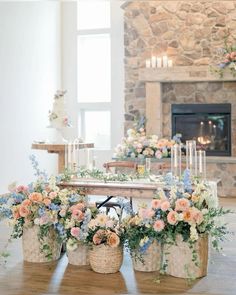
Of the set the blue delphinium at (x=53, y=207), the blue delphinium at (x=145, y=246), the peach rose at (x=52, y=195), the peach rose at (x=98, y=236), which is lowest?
the blue delphinium at (x=145, y=246)

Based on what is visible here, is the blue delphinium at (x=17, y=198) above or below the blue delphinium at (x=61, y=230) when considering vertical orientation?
above

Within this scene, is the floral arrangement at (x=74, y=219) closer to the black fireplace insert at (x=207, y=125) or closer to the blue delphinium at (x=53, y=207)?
the blue delphinium at (x=53, y=207)

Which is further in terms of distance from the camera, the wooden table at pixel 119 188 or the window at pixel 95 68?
the window at pixel 95 68

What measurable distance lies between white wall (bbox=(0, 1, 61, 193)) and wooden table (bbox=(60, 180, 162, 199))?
327 centimetres

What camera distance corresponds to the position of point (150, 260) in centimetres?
366

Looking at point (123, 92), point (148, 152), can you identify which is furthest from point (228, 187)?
point (123, 92)

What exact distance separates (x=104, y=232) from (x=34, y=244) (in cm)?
67

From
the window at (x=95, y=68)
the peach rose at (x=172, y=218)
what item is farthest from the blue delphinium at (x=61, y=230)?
the window at (x=95, y=68)

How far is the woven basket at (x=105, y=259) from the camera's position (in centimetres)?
360

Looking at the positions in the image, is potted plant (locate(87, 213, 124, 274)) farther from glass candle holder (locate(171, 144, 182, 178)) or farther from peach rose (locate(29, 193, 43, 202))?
glass candle holder (locate(171, 144, 182, 178))

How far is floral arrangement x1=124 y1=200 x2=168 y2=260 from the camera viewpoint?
3504 millimetres

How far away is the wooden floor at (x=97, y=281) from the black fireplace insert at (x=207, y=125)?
4122 millimetres

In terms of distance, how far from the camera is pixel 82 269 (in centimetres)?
374

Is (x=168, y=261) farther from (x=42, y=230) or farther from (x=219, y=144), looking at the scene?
(x=219, y=144)
